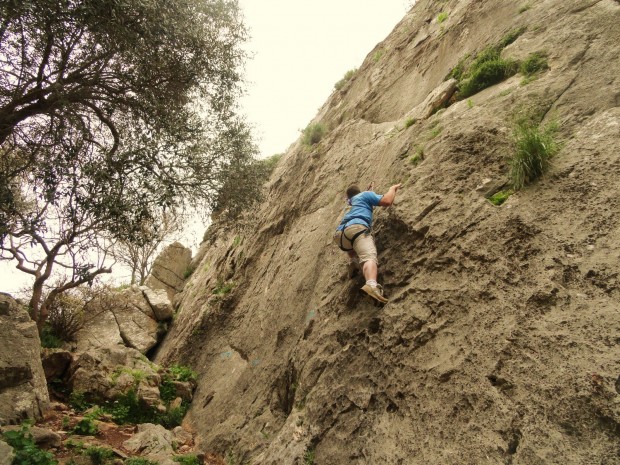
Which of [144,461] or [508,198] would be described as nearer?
[508,198]

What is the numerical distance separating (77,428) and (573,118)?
1032cm

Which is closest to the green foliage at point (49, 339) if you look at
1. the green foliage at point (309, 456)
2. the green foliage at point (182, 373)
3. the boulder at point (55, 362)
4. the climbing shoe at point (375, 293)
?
the boulder at point (55, 362)

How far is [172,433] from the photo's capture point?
998 centimetres

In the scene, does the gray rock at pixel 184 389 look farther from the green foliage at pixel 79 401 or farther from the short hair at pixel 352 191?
the short hair at pixel 352 191

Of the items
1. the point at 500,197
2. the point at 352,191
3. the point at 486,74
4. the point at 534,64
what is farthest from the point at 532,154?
the point at 486,74

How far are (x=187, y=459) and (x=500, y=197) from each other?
702 cm

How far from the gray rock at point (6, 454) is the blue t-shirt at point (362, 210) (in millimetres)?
5527

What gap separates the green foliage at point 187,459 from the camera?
7.75 m

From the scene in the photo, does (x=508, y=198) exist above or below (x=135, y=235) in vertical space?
below

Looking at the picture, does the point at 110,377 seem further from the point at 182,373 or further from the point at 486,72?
the point at 486,72

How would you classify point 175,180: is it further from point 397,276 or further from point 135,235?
point 397,276

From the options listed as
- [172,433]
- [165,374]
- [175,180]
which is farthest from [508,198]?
[165,374]

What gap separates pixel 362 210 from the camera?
6848 millimetres

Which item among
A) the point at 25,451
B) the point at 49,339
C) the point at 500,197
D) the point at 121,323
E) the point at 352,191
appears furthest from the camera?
the point at 121,323
